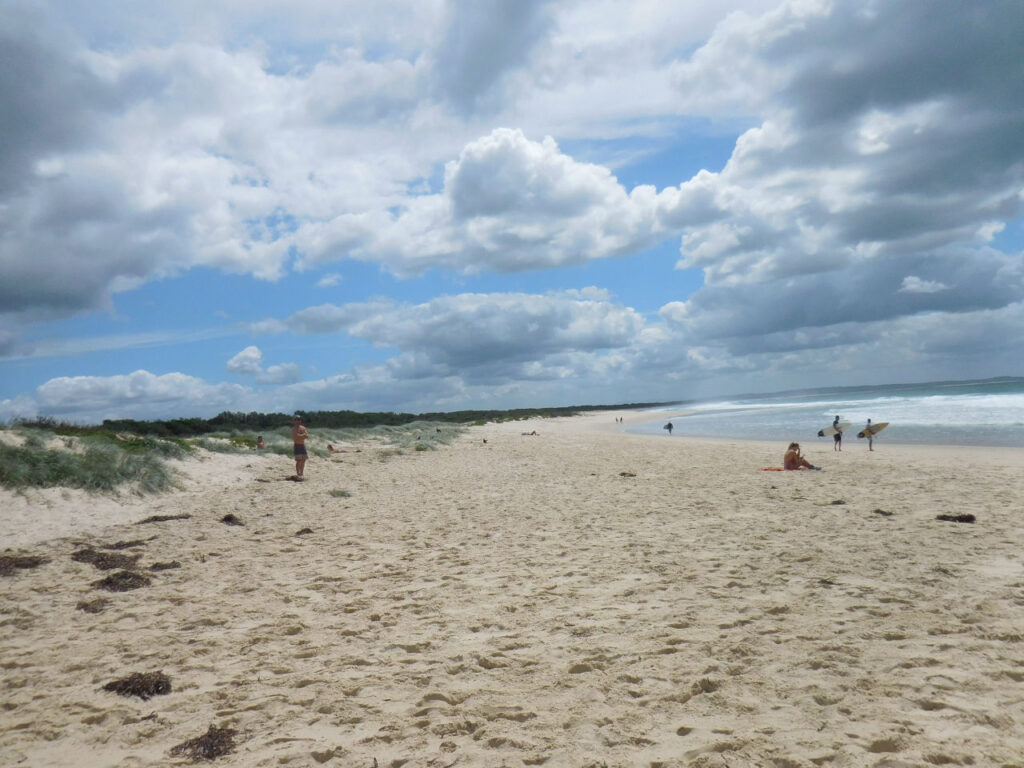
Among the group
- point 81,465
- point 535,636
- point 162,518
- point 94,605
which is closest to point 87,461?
point 81,465

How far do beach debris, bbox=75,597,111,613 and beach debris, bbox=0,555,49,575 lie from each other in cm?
172

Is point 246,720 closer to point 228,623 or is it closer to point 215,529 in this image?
point 228,623

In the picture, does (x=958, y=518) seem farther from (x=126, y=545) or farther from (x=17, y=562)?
(x=17, y=562)

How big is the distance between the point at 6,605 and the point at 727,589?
744 centimetres

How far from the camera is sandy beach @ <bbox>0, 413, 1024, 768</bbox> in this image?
3623 millimetres

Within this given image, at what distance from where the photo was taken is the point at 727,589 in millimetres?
6133

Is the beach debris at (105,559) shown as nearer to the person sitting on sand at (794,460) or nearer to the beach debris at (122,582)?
the beach debris at (122,582)

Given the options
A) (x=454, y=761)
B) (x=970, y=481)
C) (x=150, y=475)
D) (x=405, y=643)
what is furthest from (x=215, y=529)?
(x=970, y=481)

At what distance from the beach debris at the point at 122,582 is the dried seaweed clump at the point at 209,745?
387 cm

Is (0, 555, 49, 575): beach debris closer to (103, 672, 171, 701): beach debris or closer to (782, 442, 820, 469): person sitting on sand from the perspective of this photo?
(103, 672, 171, 701): beach debris

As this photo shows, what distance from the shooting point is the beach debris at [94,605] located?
6.19m

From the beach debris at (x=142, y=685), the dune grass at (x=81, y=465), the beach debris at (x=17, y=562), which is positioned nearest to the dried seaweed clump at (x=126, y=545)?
the beach debris at (x=17, y=562)

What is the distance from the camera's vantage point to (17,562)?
7.61m

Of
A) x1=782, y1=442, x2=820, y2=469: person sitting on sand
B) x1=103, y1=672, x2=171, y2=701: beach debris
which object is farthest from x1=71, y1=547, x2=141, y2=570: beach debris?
x1=782, y1=442, x2=820, y2=469: person sitting on sand
